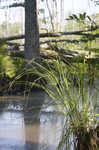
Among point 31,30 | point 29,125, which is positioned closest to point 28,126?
point 29,125

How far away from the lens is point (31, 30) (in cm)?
547

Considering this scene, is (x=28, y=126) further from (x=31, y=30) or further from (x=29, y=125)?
(x=31, y=30)

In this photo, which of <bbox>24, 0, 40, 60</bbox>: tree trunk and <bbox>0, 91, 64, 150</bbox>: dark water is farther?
<bbox>24, 0, 40, 60</bbox>: tree trunk

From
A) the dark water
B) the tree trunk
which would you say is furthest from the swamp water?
the tree trunk

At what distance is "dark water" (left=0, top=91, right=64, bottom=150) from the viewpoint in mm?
2582

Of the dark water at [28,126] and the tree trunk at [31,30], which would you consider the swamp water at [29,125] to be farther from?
the tree trunk at [31,30]

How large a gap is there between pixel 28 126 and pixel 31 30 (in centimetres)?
273

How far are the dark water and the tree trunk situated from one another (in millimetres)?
1401

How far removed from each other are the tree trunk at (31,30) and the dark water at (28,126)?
1.40 m

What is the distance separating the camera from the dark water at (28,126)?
258 centimetres

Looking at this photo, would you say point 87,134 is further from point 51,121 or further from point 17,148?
point 51,121

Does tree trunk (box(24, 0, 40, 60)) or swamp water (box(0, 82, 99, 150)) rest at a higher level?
tree trunk (box(24, 0, 40, 60))

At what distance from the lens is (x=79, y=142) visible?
71.7 inches

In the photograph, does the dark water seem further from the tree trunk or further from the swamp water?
the tree trunk
